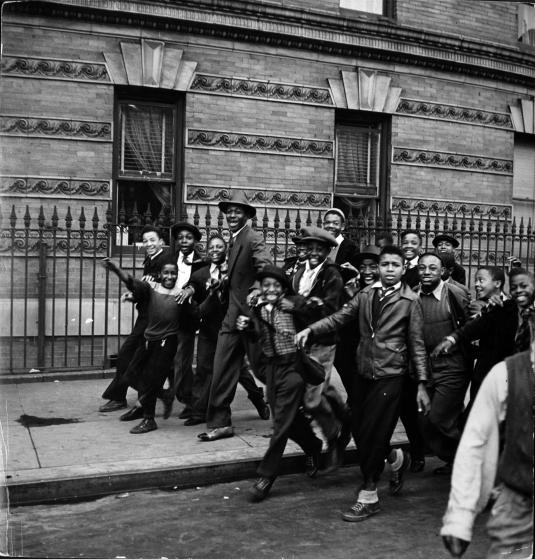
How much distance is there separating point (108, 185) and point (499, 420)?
888cm

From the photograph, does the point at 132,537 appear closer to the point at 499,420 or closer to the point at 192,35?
the point at 499,420

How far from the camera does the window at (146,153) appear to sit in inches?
457

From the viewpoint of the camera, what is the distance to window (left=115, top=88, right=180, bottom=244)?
457 inches

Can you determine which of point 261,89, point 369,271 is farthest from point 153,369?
point 261,89

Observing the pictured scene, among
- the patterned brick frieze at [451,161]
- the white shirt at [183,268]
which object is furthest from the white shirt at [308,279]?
the patterned brick frieze at [451,161]

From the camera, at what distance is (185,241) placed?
8.22m

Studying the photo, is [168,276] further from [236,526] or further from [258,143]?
[258,143]

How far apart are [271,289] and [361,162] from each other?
777cm

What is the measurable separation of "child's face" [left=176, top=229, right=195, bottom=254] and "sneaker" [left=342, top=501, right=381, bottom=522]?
12.2 ft

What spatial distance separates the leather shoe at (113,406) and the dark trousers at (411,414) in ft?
11.3

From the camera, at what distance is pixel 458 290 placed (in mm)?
6688

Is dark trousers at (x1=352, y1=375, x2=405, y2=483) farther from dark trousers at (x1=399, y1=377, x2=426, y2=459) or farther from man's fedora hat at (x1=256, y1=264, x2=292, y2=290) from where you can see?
man's fedora hat at (x1=256, y1=264, x2=292, y2=290)

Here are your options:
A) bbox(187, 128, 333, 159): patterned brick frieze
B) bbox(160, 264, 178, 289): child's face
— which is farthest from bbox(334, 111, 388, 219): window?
bbox(160, 264, 178, 289): child's face

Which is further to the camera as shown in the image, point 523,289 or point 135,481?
point 135,481
